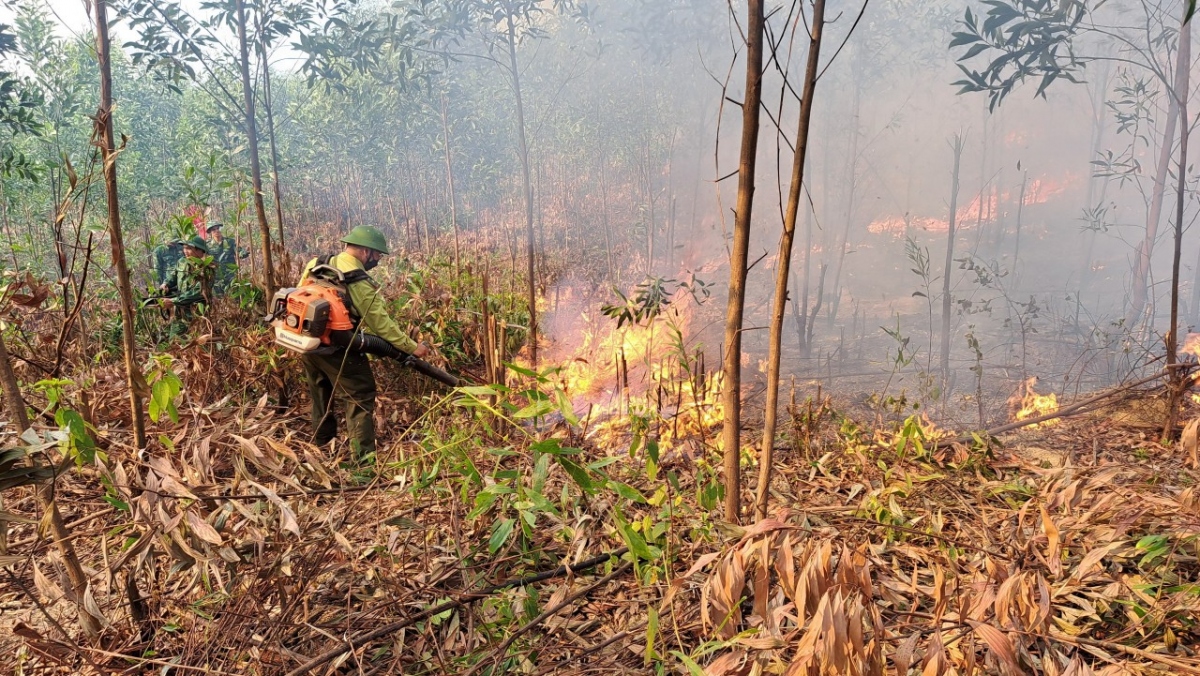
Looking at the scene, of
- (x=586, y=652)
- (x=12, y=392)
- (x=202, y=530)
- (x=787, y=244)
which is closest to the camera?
(x=202, y=530)

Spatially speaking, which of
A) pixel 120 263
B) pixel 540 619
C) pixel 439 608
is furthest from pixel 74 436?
pixel 540 619

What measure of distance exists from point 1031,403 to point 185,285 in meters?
7.70

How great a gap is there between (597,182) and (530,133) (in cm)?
232

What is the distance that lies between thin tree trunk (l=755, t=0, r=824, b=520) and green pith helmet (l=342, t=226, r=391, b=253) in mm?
3104

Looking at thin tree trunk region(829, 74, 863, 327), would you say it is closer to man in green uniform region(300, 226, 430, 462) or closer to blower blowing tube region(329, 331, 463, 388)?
blower blowing tube region(329, 331, 463, 388)

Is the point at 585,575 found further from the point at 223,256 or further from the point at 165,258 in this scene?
the point at 165,258

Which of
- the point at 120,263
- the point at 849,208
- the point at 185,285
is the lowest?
the point at 185,285

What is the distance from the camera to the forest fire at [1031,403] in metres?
4.96

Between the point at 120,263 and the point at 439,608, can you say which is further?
the point at 439,608

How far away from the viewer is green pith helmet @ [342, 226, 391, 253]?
13.3 feet

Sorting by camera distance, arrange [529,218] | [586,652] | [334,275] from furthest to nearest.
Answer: [529,218] < [334,275] < [586,652]

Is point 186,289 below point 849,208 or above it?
below

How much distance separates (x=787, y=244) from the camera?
65.1 inches

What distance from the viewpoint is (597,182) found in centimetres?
1708
